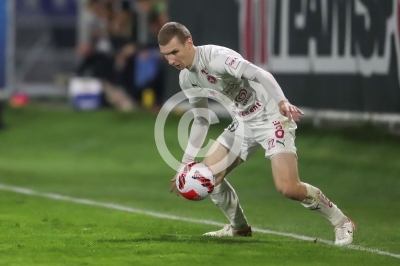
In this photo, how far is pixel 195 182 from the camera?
867 centimetres

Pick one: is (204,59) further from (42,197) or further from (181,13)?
(181,13)

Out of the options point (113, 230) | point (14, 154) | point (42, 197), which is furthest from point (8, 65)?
point (113, 230)

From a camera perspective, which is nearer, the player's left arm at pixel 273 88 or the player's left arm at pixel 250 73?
the player's left arm at pixel 273 88

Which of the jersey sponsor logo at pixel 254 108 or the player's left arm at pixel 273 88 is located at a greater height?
the player's left arm at pixel 273 88

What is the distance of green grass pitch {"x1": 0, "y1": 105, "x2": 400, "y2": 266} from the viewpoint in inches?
318

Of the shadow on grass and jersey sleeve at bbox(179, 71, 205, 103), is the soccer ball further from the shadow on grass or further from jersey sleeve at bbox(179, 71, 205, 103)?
jersey sleeve at bbox(179, 71, 205, 103)

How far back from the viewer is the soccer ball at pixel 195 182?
28.5 feet

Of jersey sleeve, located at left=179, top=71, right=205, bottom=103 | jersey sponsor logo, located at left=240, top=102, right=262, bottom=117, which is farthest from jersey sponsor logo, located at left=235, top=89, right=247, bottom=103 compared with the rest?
jersey sleeve, located at left=179, top=71, right=205, bottom=103

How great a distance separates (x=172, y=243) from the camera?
8.55m

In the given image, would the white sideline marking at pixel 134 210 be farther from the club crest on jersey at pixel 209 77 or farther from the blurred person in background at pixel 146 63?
the blurred person in background at pixel 146 63

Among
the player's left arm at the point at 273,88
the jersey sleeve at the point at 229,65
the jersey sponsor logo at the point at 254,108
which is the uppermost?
the jersey sleeve at the point at 229,65

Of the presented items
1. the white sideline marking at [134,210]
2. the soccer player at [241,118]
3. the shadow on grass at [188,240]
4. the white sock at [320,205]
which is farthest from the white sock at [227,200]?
the white sock at [320,205]

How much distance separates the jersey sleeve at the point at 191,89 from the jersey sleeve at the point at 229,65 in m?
0.44

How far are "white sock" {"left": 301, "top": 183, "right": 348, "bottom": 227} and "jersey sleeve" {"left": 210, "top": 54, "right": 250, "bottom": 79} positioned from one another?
125cm
